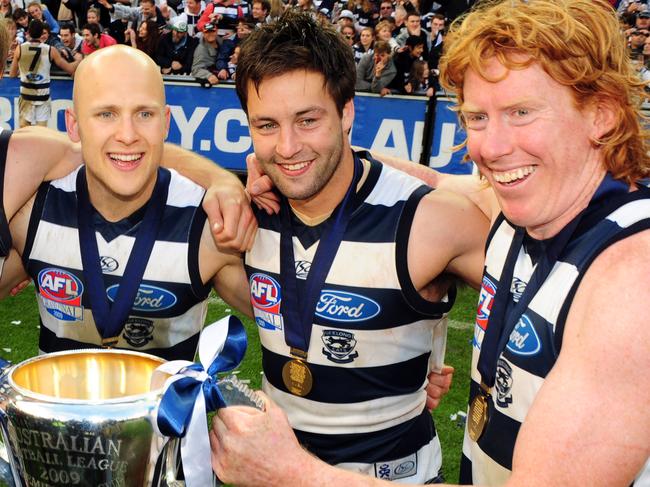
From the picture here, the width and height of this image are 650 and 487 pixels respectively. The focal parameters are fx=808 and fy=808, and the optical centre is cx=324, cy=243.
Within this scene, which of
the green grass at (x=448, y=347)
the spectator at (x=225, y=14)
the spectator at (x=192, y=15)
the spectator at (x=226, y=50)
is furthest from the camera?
the spectator at (x=192, y=15)

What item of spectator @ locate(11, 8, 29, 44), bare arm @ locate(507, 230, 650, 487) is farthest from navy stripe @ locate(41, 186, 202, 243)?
spectator @ locate(11, 8, 29, 44)

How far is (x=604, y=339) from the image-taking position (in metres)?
1.51

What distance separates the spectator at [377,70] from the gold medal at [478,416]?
27.0 feet

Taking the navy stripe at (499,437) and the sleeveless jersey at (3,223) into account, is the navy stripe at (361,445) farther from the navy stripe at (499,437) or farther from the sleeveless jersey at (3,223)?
the sleeveless jersey at (3,223)

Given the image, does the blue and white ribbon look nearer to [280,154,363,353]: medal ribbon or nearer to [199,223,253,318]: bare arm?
[280,154,363,353]: medal ribbon

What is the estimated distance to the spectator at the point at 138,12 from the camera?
514 inches

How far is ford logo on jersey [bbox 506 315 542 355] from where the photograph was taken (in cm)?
185

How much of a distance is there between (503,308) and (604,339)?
1.78 feet

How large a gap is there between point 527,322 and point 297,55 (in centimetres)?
123

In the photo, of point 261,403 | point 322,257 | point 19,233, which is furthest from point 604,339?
point 19,233

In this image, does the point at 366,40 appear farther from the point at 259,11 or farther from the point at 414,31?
the point at 259,11

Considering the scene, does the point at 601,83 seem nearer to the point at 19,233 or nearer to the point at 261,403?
the point at 261,403

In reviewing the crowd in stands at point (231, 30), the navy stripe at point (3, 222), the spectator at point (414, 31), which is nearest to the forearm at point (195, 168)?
the navy stripe at point (3, 222)

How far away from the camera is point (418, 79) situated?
1027 centimetres
